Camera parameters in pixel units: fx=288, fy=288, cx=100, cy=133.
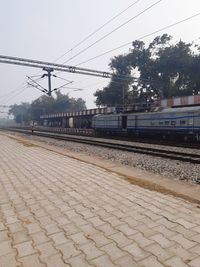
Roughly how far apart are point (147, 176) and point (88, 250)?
5.94m

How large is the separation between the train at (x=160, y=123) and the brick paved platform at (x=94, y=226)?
17325 millimetres

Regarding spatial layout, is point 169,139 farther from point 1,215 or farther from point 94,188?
point 1,215

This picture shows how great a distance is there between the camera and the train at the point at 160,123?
23458 mm

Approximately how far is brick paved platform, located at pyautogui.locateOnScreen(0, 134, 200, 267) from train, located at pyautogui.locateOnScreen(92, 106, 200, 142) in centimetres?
1733

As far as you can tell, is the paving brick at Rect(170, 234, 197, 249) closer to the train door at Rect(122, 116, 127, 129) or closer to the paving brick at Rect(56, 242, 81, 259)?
the paving brick at Rect(56, 242, 81, 259)

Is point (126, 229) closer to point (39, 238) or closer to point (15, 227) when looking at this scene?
point (39, 238)

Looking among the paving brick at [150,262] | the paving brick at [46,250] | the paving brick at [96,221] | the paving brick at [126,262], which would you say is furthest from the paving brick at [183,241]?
the paving brick at [46,250]

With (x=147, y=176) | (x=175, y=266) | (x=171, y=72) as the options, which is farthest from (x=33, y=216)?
(x=171, y=72)

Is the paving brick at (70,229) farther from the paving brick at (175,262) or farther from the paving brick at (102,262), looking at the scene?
the paving brick at (175,262)

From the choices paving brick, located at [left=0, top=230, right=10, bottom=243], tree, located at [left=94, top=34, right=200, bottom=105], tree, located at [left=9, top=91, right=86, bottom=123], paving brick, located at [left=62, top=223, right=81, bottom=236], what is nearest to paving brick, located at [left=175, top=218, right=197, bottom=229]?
paving brick, located at [left=62, top=223, right=81, bottom=236]

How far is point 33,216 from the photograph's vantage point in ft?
17.1

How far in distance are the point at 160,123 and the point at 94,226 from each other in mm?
23783

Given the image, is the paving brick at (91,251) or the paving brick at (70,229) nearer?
the paving brick at (91,251)

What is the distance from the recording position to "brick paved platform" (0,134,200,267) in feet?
11.9
